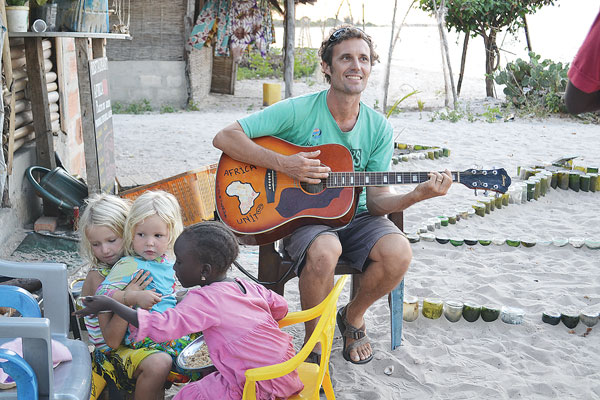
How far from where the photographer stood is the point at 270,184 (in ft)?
10.5

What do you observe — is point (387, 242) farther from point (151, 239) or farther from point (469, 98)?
point (469, 98)

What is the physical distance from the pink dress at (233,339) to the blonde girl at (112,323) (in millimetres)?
134

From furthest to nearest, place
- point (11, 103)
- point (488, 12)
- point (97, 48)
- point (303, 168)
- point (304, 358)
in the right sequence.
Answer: point (488, 12) < point (97, 48) < point (11, 103) < point (303, 168) < point (304, 358)

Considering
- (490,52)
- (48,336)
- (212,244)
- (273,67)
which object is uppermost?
(490,52)

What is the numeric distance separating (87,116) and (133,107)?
689cm

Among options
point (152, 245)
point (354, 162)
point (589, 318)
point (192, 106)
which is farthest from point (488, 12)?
point (152, 245)

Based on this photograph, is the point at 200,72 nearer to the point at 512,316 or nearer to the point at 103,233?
the point at 512,316

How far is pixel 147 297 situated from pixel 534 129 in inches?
344

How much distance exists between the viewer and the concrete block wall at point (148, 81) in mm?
11812

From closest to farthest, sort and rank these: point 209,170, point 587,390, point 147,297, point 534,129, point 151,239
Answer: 1. point 147,297
2. point 151,239
3. point 587,390
4. point 209,170
5. point 534,129

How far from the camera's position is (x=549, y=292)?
4.01 m

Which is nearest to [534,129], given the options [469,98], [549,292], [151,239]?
[469,98]

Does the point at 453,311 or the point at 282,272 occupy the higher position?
the point at 282,272

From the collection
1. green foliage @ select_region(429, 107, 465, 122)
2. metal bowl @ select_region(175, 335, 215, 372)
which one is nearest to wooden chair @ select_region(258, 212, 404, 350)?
metal bowl @ select_region(175, 335, 215, 372)
